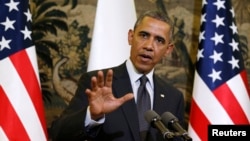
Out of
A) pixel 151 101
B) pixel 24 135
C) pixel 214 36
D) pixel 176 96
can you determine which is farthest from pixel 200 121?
pixel 24 135

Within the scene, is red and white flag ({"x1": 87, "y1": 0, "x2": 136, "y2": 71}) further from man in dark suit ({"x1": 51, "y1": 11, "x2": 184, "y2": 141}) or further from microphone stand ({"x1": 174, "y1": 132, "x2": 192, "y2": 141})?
microphone stand ({"x1": 174, "y1": 132, "x2": 192, "y2": 141})

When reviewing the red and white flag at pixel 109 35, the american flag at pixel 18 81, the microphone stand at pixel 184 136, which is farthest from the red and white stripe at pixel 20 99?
the microphone stand at pixel 184 136

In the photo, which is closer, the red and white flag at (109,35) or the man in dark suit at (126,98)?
the man in dark suit at (126,98)

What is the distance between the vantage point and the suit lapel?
1.83 metres

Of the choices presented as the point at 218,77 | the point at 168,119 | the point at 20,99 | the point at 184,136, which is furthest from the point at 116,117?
the point at 218,77

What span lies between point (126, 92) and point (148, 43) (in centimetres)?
25

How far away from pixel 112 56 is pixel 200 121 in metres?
0.77

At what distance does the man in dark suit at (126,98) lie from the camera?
1629mm

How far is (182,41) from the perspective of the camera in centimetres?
323

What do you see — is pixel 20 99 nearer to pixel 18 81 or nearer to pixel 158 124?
pixel 18 81

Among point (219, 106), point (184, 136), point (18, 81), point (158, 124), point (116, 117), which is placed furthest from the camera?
point (219, 106)

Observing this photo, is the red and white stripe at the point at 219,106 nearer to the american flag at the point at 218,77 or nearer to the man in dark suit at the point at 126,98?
the american flag at the point at 218,77

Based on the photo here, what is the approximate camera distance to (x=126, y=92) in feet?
6.31

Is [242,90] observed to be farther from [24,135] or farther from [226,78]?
[24,135]
